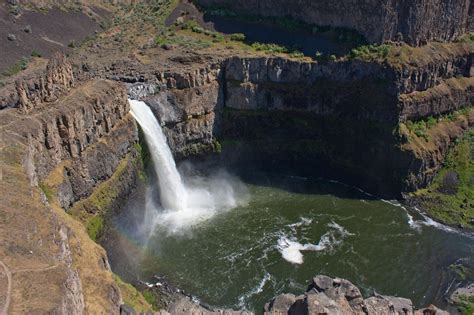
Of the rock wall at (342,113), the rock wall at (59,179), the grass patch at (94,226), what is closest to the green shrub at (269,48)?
the rock wall at (342,113)

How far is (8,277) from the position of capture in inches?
1010

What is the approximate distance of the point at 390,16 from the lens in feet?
228

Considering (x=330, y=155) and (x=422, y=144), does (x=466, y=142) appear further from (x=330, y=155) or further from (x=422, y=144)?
(x=330, y=155)

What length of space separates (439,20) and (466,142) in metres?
17.6

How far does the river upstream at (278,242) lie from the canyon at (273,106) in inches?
147

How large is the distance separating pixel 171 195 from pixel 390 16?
122ft

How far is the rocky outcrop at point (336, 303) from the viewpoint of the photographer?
3616cm

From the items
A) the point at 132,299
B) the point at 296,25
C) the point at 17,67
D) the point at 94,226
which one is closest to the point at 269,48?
the point at 296,25

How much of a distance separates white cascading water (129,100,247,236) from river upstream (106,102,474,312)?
0.15m

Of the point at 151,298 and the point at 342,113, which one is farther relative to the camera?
the point at 342,113

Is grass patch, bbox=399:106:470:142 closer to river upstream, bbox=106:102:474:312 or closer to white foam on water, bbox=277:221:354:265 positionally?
river upstream, bbox=106:102:474:312

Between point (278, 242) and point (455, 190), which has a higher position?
point (455, 190)

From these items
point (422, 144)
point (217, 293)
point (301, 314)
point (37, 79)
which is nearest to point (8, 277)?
point (301, 314)

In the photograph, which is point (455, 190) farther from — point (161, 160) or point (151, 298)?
point (151, 298)
